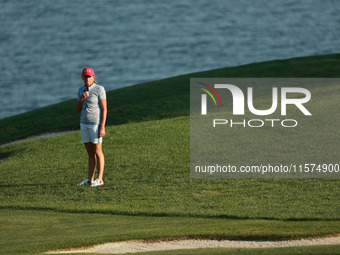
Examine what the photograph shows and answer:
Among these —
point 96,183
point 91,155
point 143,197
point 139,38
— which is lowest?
point 143,197

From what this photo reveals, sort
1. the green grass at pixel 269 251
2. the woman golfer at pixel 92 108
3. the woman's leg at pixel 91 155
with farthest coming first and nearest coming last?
the woman's leg at pixel 91 155 → the woman golfer at pixel 92 108 → the green grass at pixel 269 251

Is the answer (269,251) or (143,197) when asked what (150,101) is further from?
(269,251)

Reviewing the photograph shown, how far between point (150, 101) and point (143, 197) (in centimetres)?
1154

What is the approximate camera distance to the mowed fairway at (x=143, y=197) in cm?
954

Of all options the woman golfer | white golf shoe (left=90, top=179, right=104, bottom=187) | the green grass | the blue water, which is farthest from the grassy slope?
the blue water

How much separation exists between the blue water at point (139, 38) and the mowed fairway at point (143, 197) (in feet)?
98.8

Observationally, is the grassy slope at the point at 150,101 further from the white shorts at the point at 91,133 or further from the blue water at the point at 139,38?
the blue water at the point at 139,38

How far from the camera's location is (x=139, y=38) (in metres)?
64.6

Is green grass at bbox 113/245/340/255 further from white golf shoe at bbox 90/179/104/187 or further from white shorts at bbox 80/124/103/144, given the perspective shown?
white golf shoe at bbox 90/179/104/187

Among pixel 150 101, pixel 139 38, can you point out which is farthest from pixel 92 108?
pixel 139 38

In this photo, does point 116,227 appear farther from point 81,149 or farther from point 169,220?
point 81,149

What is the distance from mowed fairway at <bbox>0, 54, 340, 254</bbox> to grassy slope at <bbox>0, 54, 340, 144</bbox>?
2.51m

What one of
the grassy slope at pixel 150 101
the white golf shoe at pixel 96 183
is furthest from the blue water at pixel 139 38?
the white golf shoe at pixel 96 183

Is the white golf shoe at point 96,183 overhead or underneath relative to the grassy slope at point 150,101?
underneath
